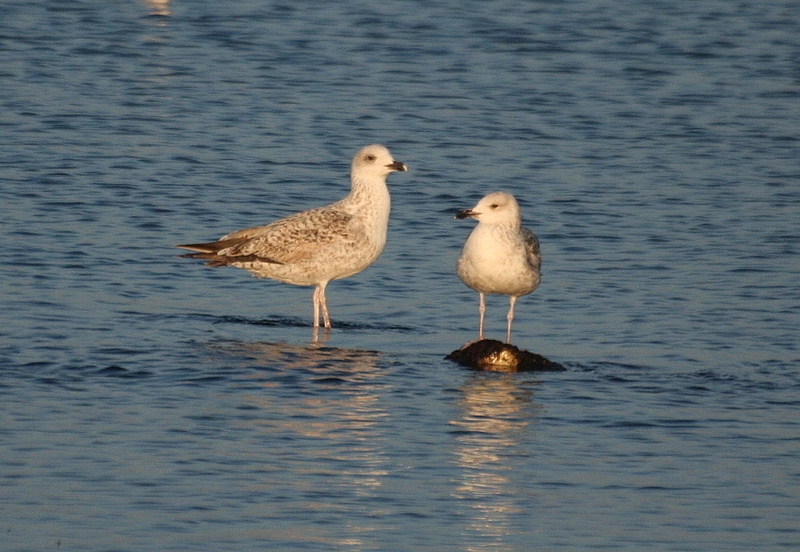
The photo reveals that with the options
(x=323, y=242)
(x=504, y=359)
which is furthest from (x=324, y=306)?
(x=504, y=359)

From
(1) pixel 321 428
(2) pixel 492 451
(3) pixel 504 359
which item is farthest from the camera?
(3) pixel 504 359

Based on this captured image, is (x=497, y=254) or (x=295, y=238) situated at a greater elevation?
(x=497, y=254)

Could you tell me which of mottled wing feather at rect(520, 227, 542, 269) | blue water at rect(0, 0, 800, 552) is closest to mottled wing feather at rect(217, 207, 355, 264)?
blue water at rect(0, 0, 800, 552)

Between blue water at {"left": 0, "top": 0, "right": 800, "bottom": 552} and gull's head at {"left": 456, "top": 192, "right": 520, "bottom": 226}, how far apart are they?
98 cm

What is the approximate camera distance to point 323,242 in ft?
41.4

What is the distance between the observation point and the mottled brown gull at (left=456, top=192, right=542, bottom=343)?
38.2 ft

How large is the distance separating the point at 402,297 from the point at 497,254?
176cm

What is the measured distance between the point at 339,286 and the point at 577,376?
3.66 metres

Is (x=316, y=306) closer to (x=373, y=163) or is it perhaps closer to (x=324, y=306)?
(x=324, y=306)

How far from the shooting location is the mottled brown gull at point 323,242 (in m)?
12.6

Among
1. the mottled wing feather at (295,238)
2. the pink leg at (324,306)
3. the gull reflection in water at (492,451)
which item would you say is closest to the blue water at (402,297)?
the gull reflection in water at (492,451)

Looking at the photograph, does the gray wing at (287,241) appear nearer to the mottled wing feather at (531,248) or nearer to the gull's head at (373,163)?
the gull's head at (373,163)

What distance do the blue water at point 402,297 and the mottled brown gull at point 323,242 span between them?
1.36ft

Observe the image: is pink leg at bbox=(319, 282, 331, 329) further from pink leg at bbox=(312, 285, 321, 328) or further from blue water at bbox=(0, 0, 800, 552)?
blue water at bbox=(0, 0, 800, 552)
